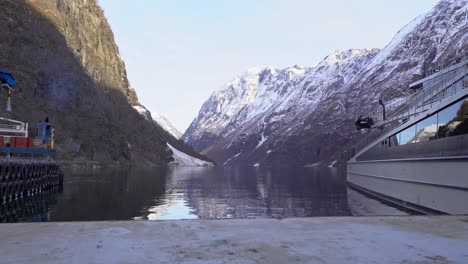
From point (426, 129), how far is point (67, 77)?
131m

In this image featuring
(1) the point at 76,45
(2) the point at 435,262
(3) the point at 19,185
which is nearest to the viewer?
(2) the point at 435,262

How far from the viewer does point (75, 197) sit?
40.0 meters

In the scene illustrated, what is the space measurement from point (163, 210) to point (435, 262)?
27168mm

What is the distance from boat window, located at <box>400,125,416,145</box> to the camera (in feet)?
104

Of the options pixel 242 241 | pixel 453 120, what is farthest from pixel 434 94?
pixel 242 241

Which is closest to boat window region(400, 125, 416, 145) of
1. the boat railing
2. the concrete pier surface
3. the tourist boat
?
the tourist boat

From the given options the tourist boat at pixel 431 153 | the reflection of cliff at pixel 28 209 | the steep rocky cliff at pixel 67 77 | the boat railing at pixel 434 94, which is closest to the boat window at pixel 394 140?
the tourist boat at pixel 431 153

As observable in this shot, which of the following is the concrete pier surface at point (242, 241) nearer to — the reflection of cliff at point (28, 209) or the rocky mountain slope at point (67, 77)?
the reflection of cliff at point (28, 209)

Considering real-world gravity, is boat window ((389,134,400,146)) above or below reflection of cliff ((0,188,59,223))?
above

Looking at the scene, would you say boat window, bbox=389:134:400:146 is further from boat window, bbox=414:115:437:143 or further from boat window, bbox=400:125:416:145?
boat window, bbox=414:115:437:143

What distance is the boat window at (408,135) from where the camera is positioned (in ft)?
104

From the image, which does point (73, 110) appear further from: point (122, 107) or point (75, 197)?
point (75, 197)

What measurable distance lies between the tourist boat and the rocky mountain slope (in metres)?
91.3

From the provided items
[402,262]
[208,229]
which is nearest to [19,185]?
[208,229]
